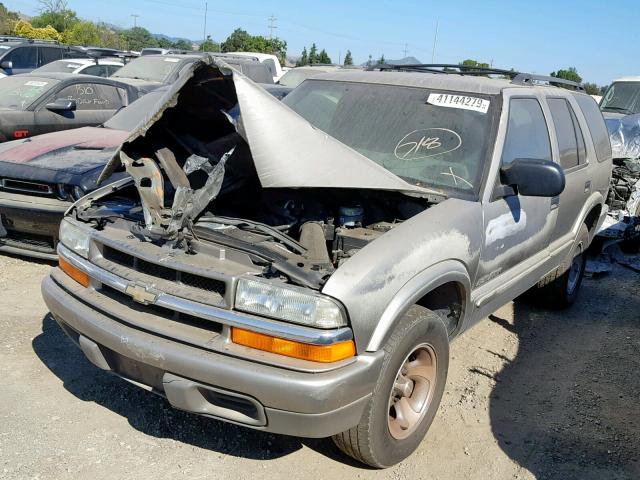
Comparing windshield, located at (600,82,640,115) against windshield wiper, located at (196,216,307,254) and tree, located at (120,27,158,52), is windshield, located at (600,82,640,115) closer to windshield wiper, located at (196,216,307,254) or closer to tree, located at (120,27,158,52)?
windshield wiper, located at (196,216,307,254)

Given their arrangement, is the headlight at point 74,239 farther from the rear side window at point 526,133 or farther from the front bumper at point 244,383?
the rear side window at point 526,133

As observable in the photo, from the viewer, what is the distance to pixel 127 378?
119 inches

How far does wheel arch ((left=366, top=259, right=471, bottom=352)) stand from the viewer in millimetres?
2801

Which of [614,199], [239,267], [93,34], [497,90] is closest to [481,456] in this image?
[239,267]

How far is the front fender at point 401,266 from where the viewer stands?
271cm

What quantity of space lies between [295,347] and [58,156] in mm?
4081

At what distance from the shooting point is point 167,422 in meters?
3.49

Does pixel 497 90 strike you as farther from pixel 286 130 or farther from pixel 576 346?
pixel 576 346

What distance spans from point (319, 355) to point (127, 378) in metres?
1.01

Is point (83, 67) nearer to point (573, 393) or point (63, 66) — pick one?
point (63, 66)

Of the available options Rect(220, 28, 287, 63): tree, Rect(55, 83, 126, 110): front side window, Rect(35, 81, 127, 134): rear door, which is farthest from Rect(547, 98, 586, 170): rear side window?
Rect(220, 28, 287, 63): tree

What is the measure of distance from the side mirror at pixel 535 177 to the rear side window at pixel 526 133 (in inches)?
6.0

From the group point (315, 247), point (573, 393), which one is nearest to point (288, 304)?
point (315, 247)

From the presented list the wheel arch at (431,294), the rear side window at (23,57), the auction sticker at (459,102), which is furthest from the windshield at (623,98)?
the rear side window at (23,57)
